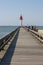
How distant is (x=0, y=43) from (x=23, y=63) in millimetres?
3568

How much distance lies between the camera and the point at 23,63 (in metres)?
12.1

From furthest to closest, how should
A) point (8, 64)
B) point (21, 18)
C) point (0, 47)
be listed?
point (21, 18) → point (0, 47) → point (8, 64)

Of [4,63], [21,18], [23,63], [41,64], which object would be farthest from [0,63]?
[21,18]

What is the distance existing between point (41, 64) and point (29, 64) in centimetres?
53

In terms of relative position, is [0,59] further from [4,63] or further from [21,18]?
[21,18]

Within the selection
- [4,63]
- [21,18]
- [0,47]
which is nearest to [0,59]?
[4,63]

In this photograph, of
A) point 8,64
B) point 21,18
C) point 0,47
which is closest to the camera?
point 8,64

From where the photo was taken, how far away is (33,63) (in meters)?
12.1

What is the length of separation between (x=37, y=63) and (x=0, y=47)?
368 centimetres

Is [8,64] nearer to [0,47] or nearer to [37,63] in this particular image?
[37,63]

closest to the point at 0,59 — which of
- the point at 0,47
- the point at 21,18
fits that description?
the point at 0,47

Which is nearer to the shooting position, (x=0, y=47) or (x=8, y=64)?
(x=8, y=64)

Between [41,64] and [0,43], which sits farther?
[0,43]

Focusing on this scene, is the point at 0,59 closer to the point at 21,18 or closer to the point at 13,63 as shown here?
the point at 13,63
